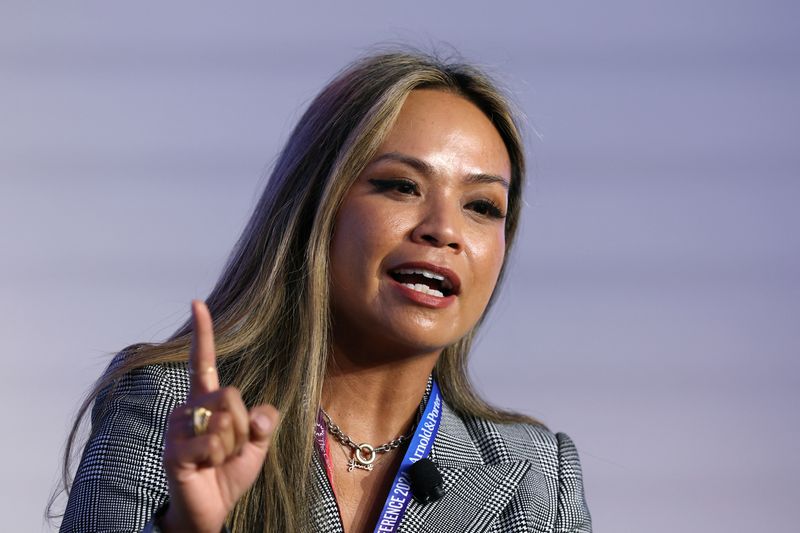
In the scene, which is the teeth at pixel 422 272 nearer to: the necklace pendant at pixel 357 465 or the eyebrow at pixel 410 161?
the eyebrow at pixel 410 161

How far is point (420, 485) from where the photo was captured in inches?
113

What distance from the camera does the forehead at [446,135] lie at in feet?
9.71

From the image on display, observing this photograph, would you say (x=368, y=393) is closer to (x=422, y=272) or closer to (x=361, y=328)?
(x=361, y=328)

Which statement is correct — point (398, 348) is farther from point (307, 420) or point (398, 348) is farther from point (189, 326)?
point (189, 326)

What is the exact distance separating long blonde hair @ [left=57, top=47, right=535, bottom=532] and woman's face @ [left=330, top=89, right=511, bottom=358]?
45 mm

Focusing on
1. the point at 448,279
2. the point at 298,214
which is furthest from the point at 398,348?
the point at 298,214

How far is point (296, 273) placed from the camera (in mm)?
2977

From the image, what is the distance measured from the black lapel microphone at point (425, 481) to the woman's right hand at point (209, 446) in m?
0.91

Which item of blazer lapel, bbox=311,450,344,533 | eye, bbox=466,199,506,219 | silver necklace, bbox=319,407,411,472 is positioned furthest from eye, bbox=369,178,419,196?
blazer lapel, bbox=311,450,344,533

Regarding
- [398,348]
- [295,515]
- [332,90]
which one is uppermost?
[332,90]

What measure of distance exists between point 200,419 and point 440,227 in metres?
1.05

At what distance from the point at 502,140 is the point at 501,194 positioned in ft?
0.75

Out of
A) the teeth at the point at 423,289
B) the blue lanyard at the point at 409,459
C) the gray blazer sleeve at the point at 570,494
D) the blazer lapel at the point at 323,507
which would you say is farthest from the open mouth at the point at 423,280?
the gray blazer sleeve at the point at 570,494

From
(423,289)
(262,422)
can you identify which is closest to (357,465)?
(423,289)
